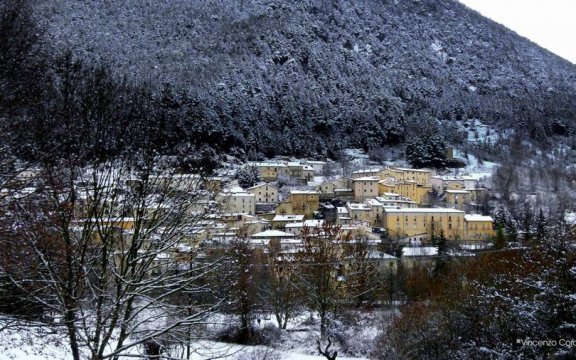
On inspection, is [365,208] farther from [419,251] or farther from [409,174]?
[409,174]

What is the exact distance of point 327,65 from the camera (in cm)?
12394

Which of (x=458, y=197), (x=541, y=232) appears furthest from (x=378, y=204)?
(x=541, y=232)

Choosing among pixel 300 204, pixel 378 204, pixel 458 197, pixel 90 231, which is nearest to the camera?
pixel 90 231

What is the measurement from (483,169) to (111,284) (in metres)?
75.5

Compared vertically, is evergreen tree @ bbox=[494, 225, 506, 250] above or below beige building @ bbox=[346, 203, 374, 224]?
below

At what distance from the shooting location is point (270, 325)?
21.0 m

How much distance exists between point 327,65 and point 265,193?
255ft

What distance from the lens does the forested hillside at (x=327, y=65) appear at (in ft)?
292

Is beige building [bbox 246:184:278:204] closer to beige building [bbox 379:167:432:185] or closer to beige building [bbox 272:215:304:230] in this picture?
beige building [bbox 272:215:304:230]

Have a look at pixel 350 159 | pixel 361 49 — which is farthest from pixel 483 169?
pixel 361 49

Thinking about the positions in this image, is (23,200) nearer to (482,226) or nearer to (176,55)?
(482,226)

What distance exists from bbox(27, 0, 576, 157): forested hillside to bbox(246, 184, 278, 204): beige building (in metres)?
15.4

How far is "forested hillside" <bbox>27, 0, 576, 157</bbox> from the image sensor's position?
89000mm

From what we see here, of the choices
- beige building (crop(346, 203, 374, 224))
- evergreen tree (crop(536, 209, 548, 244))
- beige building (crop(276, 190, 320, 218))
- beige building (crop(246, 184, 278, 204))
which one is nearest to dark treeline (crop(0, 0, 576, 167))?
beige building (crop(246, 184, 278, 204))
